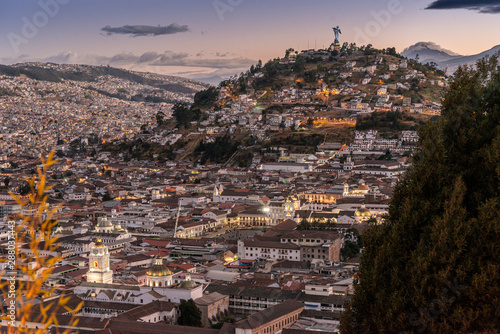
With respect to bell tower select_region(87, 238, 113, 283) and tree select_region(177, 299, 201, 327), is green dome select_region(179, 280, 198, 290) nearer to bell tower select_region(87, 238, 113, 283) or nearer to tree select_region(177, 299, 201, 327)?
tree select_region(177, 299, 201, 327)

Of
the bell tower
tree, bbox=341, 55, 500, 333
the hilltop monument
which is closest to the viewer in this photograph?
tree, bbox=341, 55, 500, 333

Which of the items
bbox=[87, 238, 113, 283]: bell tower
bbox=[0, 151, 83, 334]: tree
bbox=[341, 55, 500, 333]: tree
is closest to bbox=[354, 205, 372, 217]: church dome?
bbox=[87, 238, 113, 283]: bell tower

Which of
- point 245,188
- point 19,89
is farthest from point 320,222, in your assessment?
point 19,89

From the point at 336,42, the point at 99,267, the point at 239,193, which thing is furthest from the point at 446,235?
the point at 336,42

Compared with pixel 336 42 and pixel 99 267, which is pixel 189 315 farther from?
pixel 336 42

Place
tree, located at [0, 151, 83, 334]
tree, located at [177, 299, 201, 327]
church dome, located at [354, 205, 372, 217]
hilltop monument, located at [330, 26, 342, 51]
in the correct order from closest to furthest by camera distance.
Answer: tree, located at [0, 151, 83, 334]
tree, located at [177, 299, 201, 327]
church dome, located at [354, 205, 372, 217]
hilltop monument, located at [330, 26, 342, 51]

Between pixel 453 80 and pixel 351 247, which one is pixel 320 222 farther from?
pixel 453 80

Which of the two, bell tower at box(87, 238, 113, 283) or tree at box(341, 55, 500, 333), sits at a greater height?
tree at box(341, 55, 500, 333)
